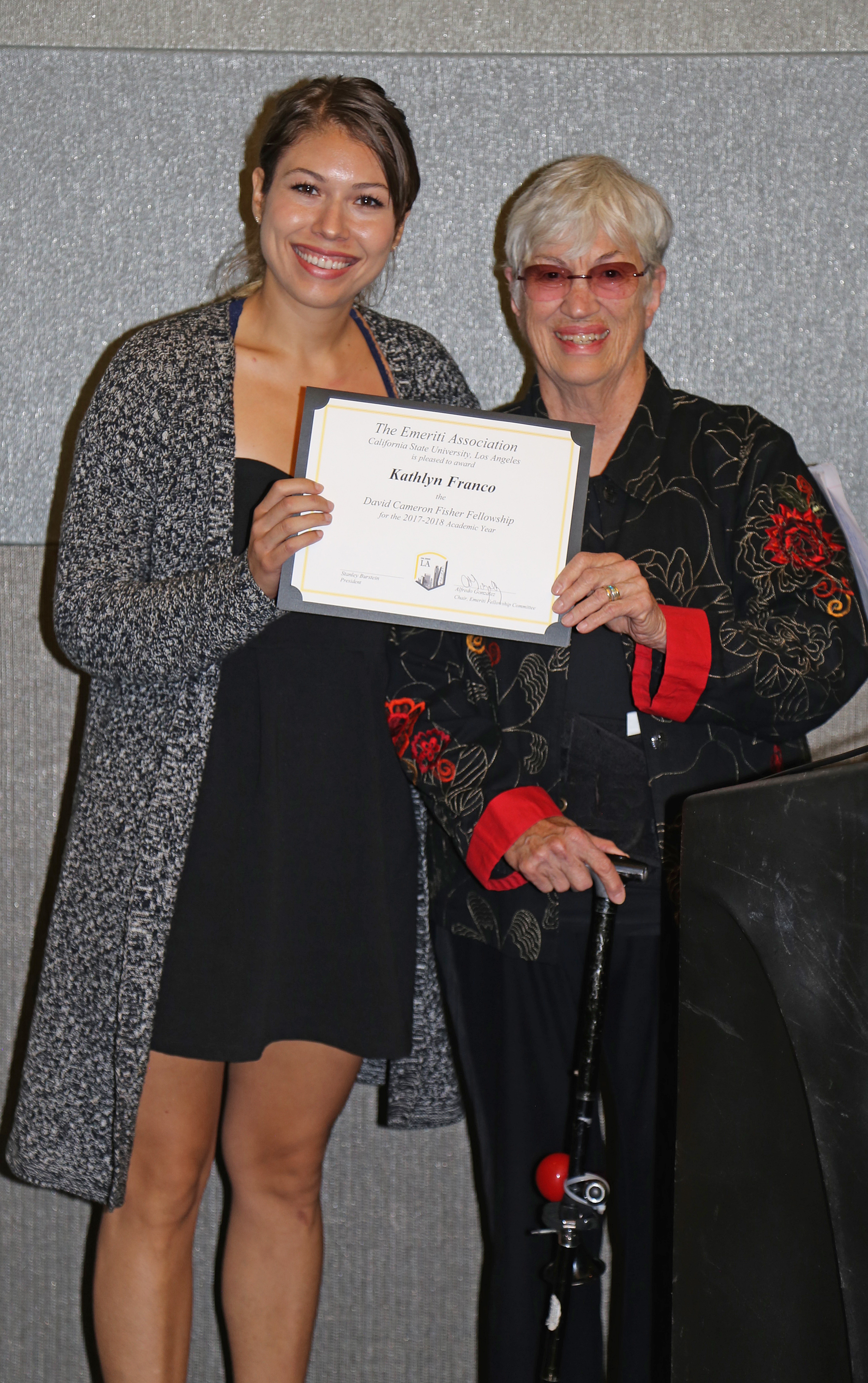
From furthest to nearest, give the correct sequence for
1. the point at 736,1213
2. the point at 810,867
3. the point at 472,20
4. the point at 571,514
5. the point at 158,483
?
the point at 472,20, the point at 158,483, the point at 571,514, the point at 736,1213, the point at 810,867

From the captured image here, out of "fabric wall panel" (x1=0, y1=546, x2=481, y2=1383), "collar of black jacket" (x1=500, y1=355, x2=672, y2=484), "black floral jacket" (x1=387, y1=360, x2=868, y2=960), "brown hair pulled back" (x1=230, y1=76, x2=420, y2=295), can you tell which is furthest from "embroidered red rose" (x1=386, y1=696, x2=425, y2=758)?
"fabric wall panel" (x1=0, y1=546, x2=481, y2=1383)

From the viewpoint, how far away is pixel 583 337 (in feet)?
5.32

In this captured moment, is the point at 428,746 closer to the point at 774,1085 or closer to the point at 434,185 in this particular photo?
the point at 774,1085

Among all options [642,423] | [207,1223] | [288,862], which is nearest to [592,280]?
[642,423]

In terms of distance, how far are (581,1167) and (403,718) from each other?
0.60 m

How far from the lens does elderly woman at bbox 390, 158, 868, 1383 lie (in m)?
1.55

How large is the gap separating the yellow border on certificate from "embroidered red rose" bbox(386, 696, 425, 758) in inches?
7.0

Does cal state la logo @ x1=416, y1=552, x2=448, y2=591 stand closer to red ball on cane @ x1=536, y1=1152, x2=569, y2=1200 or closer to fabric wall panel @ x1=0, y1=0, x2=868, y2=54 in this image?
red ball on cane @ x1=536, y1=1152, x2=569, y2=1200

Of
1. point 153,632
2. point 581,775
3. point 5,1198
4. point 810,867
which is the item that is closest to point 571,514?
point 581,775

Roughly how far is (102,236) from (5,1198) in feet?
5.77

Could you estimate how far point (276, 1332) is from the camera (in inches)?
67.8

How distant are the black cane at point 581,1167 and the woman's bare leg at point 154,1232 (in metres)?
0.48

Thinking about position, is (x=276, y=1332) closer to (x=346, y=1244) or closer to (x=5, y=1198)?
(x=346, y=1244)
